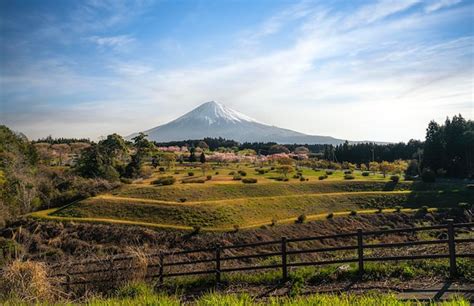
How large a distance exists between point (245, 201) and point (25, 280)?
38.4m

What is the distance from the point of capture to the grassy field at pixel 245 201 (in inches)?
1596

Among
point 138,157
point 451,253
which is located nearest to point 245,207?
point 138,157

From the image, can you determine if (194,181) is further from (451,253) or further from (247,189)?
(451,253)

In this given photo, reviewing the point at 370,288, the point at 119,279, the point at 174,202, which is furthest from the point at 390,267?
the point at 174,202

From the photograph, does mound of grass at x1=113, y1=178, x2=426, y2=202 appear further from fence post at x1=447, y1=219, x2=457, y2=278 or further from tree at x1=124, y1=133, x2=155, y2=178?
fence post at x1=447, y1=219, x2=457, y2=278

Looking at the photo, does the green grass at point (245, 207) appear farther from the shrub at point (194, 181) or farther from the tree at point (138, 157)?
the tree at point (138, 157)

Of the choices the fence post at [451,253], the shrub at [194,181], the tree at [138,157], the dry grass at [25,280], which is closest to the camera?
the dry grass at [25,280]

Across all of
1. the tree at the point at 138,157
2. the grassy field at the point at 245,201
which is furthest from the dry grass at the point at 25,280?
the tree at the point at 138,157

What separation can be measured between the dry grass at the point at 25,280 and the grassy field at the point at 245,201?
29893mm

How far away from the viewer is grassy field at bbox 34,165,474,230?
40.5 m

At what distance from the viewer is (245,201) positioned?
45.7 m

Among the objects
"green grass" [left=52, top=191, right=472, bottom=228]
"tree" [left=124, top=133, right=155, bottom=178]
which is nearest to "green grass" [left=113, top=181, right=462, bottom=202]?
"green grass" [left=52, top=191, right=472, bottom=228]

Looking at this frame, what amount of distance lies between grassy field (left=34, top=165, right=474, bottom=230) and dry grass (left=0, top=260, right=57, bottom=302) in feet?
98.1

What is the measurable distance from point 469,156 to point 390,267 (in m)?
69.3
